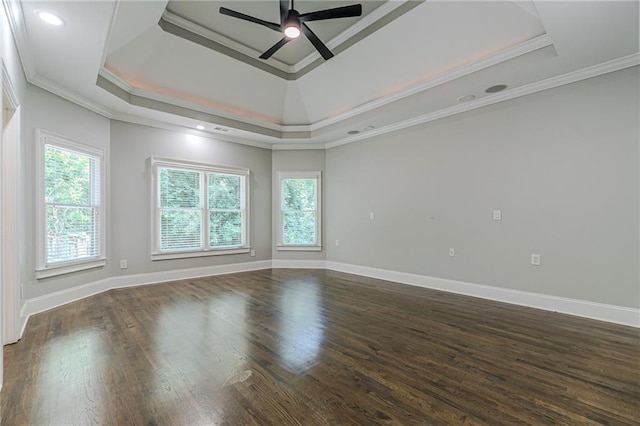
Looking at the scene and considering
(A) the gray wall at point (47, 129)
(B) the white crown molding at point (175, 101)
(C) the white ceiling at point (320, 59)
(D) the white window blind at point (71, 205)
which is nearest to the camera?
(C) the white ceiling at point (320, 59)

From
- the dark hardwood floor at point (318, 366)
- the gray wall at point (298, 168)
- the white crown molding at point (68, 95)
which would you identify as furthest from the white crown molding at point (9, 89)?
the gray wall at point (298, 168)

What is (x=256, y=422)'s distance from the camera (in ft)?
5.38

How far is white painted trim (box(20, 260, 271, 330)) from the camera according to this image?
137 inches

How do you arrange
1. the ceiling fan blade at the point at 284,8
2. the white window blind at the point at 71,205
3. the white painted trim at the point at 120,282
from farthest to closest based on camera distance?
the white window blind at the point at 71,205 → the white painted trim at the point at 120,282 → the ceiling fan blade at the point at 284,8

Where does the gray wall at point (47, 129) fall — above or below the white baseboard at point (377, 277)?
above

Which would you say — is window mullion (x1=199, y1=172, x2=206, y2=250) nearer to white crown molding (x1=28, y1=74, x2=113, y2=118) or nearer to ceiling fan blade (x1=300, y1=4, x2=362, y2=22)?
white crown molding (x1=28, y1=74, x2=113, y2=118)

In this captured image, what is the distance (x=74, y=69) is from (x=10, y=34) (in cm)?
87

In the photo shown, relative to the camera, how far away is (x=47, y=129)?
3.62 m

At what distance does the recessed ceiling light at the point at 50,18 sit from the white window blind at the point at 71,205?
5.61 feet

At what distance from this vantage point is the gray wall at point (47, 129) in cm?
336

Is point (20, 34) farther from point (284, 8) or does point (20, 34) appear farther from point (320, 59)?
point (320, 59)

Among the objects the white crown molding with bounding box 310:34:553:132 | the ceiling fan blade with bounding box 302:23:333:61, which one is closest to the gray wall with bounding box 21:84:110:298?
the ceiling fan blade with bounding box 302:23:333:61

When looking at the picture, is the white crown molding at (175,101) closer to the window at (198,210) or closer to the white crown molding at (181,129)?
the white crown molding at (181,129)

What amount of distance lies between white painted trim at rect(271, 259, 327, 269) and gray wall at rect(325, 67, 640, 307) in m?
1.25
